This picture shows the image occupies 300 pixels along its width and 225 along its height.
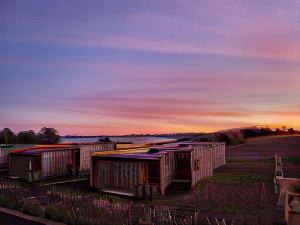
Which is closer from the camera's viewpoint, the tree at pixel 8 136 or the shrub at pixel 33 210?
the shrub at pixel 33 210

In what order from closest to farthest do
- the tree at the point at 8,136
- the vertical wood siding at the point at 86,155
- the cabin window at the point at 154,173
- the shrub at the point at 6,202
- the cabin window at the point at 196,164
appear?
Result: 1. the shrub at the point at 6,202
2. the cabin window at the point at 154,173
3. the cabin window at the point at 196,164
4. the vertical wood siding at the point at 86,155
5. the tree at the point at 8,136

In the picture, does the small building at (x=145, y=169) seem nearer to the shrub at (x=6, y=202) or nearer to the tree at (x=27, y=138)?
the shrub at (x=6, y=202)

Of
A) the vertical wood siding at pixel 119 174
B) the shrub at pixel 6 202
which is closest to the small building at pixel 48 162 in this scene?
the vertical wood siding at pixel 119 174

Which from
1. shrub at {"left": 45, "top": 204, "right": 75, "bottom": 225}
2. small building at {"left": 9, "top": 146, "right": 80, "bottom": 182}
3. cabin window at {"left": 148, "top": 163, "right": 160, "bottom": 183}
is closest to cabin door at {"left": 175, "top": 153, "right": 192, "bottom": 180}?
cabin window at {"left": 148, "top": 163, "right": 160, "bottom": 183}

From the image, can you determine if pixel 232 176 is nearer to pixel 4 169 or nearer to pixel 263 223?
pixel 263 223

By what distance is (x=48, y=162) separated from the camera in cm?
3419

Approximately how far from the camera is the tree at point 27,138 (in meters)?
71.0

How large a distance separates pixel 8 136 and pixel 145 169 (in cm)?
5356

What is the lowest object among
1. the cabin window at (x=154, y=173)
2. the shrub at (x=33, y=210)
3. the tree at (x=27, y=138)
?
the shrub at (x=33, y=210)

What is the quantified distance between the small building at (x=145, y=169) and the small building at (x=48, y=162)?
8178mm

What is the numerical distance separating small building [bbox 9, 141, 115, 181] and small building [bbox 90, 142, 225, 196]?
8.18 metres

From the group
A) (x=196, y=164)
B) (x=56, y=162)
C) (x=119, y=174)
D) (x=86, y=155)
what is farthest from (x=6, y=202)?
(x=86, y=155)

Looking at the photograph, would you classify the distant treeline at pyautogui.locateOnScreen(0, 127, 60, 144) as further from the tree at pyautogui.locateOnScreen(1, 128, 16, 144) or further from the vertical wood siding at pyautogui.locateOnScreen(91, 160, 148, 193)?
the vertical wood siding at pyautogui.locateOnScreen(91, 160, 148, 193)

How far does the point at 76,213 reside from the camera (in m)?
14.9
